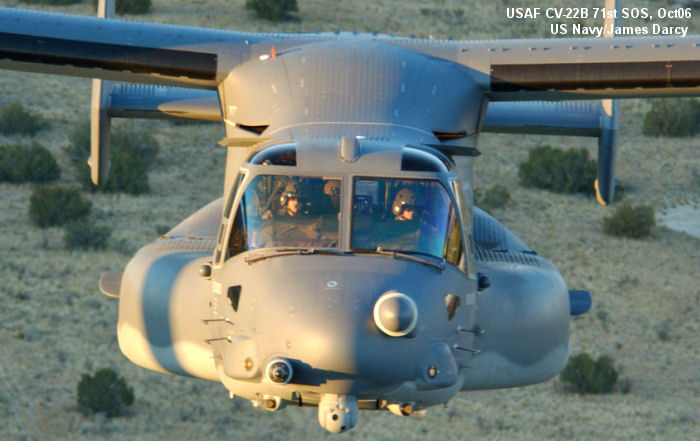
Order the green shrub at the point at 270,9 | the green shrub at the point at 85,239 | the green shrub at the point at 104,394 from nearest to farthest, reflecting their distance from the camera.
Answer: the green shrub at the point at 104,394 < the green shrub at the point at 85,239 < the green shrub at the point at 270,9

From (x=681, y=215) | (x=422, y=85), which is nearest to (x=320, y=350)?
(x=422, y=85)

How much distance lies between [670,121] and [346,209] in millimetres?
33363

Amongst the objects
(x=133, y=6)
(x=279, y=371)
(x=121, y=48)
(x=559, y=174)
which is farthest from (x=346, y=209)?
(x=133, y=6)

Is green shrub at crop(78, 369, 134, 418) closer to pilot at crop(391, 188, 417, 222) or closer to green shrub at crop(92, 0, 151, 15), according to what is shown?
pilot at crop(391, 188, 417, 222)

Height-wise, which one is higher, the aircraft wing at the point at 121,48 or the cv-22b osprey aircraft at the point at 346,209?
the aircraft wing at the point at 121,48

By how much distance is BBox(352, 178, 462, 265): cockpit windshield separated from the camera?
41.2 feet

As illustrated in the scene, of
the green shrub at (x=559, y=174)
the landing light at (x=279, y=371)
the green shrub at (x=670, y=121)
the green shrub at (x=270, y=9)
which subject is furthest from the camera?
the green shrub at (x=270, y=9)

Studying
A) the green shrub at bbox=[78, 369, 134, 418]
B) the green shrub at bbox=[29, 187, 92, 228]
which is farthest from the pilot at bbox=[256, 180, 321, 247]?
the green shrub at bbox=[29, 187, 92, 228]

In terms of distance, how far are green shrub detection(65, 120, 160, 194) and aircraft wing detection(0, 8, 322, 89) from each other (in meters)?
18.8

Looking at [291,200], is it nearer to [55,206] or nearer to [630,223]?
[55,206]

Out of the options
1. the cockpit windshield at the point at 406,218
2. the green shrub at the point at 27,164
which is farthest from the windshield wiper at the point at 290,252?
the green shrub at the point at 27,164

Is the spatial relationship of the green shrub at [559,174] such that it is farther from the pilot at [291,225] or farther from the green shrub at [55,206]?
the pilot at [291,225]

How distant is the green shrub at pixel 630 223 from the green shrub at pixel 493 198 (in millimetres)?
3146

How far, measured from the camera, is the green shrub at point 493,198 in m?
36.2
